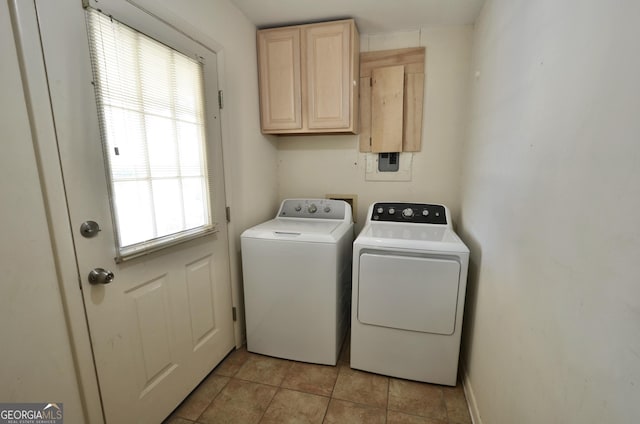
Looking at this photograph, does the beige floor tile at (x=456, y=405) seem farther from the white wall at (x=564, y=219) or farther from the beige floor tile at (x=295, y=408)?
the beige floor tile at (x=295, y=408)

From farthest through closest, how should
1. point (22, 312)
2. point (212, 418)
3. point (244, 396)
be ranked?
point (244, 396)
point (212, 418)
point (22, 312)

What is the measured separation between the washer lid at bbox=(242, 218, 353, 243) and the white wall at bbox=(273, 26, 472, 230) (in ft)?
1.62

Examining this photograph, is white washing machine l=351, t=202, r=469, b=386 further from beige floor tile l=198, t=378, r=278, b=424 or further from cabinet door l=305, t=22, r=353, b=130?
cabinet door l=305, t=22, r=353, b=130

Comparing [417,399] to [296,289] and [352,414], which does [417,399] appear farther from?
[296,289]

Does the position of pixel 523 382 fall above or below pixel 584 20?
below

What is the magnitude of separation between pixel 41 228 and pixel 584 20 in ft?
5.54

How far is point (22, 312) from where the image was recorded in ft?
2.67

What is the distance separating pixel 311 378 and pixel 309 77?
6.90ft

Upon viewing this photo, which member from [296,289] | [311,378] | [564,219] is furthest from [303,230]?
[564,219]

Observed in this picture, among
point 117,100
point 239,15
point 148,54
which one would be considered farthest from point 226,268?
point 239,15

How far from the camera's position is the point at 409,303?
157cm

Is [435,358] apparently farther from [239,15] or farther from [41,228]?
[239,15]

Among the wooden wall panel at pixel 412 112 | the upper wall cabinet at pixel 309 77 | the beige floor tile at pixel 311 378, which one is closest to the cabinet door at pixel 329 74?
the upper wall cabinet at pixel 309 77

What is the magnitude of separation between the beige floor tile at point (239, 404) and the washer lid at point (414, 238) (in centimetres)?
108
